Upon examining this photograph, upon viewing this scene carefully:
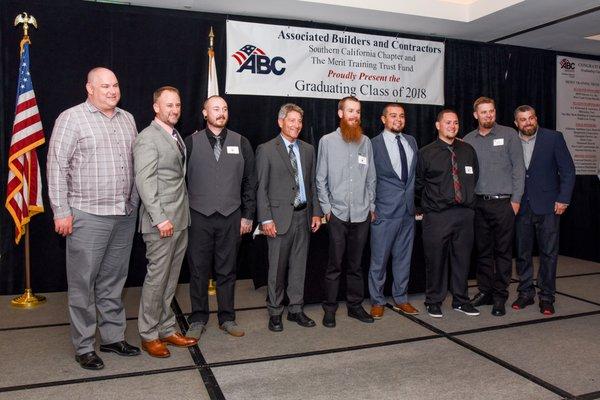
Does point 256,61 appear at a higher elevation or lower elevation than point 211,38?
lower

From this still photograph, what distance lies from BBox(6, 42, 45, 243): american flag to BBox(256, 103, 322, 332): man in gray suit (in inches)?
81.2

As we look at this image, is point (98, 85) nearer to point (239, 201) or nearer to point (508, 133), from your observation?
point (239, 201)

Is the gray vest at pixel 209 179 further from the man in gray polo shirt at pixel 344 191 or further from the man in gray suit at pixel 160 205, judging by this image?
the man in gray polo shirt at pixel 344 191

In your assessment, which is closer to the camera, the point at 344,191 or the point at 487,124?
the point at 344,191

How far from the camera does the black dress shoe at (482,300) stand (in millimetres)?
4098

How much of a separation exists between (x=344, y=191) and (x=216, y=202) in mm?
954

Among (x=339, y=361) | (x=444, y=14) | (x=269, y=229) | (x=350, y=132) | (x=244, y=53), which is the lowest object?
(x=339, y=361)

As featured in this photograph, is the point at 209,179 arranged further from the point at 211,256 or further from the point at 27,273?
the point at 27,273

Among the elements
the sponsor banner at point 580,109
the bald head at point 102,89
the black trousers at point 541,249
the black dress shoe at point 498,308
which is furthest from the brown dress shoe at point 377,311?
the sponsor banner at point 580,109

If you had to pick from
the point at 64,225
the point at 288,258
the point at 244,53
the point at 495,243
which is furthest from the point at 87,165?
the point at 495,243

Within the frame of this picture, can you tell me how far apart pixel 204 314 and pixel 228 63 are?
270 centimetres

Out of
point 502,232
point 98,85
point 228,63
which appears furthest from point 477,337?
point 228,63

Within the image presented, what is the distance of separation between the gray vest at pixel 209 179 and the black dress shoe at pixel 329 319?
3.55ft

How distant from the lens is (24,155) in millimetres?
4137
